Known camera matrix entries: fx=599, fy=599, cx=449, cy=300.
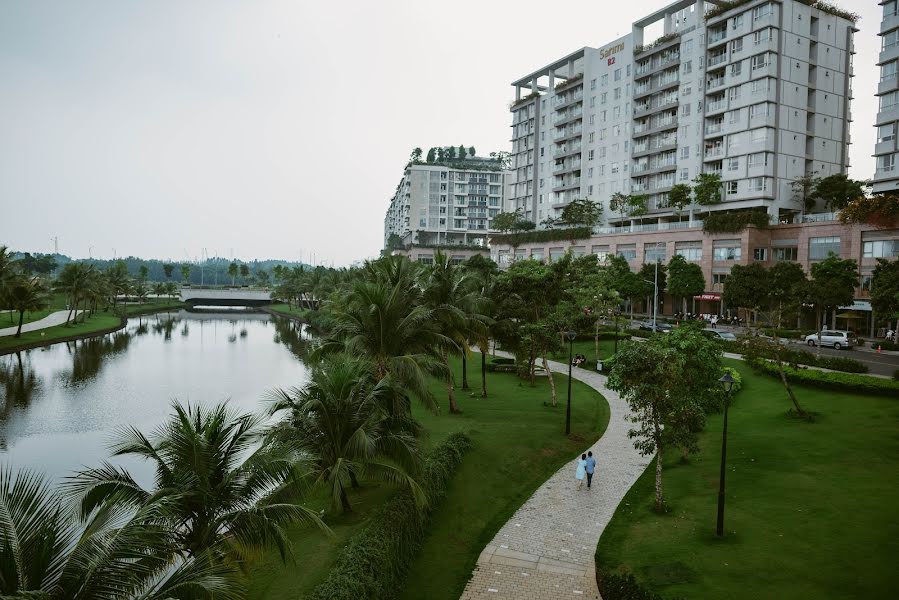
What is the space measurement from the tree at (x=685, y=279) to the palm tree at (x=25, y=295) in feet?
227

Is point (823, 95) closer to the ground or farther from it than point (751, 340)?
farther from it

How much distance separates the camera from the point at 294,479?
12.7 metres

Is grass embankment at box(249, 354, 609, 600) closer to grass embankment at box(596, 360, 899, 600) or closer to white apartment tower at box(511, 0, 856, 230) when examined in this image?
grass embankment at box(596, 360, 899, 600)

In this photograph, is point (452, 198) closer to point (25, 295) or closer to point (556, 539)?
point (25, 295)

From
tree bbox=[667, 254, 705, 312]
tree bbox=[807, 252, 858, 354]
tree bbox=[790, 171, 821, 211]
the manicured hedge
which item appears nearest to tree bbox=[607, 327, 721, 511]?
the manicured hedge

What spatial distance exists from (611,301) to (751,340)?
20953mm

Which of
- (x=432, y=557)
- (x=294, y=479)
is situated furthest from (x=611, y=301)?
(x=294, y=479)

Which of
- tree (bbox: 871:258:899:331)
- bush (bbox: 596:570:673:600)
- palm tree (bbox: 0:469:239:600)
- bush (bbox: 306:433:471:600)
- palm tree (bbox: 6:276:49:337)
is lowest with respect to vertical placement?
bush (bbox: 596:570:673:600)

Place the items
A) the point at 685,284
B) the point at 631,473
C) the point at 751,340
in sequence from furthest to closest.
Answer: the point at 685,284
the point at 751,340
the point at 631,473

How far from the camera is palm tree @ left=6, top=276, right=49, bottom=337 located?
195 feet

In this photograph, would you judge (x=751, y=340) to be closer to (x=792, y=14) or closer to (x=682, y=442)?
(x=682, y=442)

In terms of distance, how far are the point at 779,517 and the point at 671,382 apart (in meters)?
5.04

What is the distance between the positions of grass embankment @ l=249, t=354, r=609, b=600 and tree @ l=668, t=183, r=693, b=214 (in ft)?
145

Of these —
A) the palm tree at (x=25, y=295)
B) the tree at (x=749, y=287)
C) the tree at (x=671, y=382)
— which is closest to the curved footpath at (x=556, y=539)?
the tree at (x=671, y=382)
